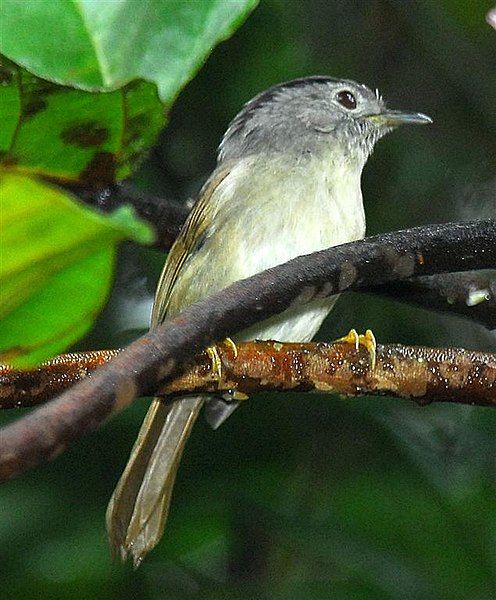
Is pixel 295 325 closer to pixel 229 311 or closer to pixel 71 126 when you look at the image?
pixel 71 126

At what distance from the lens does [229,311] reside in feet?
4.26

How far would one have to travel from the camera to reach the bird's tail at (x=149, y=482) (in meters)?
2.67

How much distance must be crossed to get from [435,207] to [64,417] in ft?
13.9

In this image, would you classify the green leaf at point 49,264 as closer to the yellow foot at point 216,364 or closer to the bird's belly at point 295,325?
the yellow foot at point 216,364

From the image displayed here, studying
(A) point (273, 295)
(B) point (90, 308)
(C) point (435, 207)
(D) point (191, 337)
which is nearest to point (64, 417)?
(B) point (90, 308)

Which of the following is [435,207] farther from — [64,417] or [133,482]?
[64,417]

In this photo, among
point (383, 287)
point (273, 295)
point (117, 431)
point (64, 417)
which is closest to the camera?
point (64, 417)

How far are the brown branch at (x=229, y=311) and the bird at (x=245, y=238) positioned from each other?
128 centimetres

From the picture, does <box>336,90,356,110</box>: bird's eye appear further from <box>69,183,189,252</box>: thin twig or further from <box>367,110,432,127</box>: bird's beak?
<box>69,183,189,252</box>: thin twig

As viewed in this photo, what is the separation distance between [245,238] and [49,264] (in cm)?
230

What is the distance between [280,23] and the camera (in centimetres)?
466

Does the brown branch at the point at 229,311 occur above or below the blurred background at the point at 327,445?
above

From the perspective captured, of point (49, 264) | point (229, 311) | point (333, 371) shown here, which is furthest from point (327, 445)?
point (49, 264)

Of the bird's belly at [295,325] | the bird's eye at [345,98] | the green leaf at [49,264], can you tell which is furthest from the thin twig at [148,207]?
the green leaf at [49,264]
